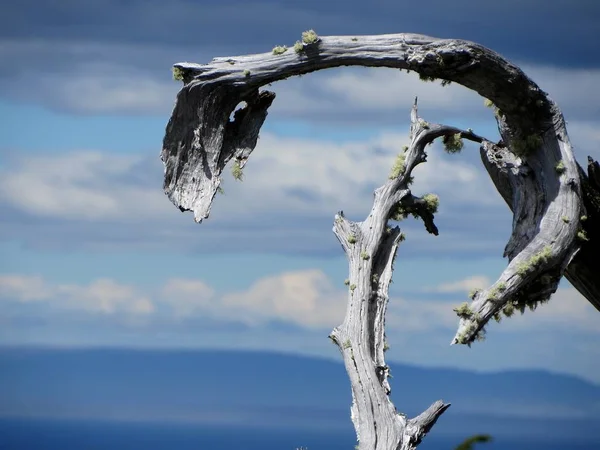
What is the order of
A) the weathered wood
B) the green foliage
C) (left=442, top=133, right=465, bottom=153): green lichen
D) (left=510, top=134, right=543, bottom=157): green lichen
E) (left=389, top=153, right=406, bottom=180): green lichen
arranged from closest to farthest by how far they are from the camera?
the green foliage, (left=510, top=134, right=543, bottom=157): green lichen, (left=389, top=153, right=406, bottom=180): green lichen, the weathered wood, (left=442, top=133, right=465, bottom=153): green lichen

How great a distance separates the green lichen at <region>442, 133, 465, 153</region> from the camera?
1593cm

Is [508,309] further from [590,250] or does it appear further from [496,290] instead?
[590,250]

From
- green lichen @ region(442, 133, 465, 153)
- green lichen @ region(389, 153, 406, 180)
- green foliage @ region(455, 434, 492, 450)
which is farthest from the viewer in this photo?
green lichen @ region(442, 133, 465, 153)

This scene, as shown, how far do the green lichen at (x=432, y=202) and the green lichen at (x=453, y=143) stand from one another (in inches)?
38.0

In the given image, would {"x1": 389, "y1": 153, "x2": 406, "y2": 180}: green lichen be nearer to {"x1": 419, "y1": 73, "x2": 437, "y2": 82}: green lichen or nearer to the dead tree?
the dead tree

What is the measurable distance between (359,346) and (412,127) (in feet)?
13.7

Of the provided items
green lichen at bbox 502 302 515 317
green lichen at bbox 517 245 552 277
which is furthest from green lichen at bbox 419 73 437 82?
green lichen at bbox 502 302 515 317

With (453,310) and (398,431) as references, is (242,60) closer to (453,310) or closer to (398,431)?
(453,310)

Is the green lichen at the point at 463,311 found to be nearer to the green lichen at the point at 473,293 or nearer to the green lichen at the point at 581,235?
the green lichen at the point at 473,293

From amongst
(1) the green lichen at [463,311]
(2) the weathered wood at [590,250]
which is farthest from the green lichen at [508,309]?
(2) the weathered wood at [590,250]

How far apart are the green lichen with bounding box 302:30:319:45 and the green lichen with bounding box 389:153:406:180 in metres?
2.57

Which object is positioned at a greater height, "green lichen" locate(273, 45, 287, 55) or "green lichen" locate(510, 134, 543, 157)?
"green lichen" locate(273, 45, 287, 55)

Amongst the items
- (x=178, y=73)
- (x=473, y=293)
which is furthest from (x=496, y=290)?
(x=178, y=73)

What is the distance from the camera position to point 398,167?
14.9 meters
